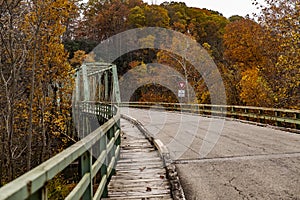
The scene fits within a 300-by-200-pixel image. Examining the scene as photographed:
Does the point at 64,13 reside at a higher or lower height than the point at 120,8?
lower

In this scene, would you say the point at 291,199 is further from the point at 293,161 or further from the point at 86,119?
the point at 86,119

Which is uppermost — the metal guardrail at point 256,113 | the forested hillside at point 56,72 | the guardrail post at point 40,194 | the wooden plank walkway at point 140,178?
the forested hillside at point 56,72

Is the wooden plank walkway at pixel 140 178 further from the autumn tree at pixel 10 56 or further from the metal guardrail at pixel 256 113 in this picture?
the metal guardrail at pixel 256 113

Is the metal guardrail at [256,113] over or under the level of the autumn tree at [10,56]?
under

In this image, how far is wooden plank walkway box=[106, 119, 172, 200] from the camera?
18.1 ft

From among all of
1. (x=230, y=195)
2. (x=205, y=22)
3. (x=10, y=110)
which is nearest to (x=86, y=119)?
(x=10, y=110)

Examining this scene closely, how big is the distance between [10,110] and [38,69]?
4121mm

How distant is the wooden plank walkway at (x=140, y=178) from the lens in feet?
18.1

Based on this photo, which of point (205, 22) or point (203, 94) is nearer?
point (203, 94)

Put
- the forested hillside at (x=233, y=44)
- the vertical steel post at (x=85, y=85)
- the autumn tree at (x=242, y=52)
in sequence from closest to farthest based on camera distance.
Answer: the forested hillside at (x=233, y=44) < the autumn tree at (x=242, y=52) < the vertical steel post at (x=85, y=85)

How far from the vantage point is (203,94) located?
107ft

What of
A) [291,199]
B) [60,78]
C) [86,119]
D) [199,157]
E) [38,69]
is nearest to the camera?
[291,199]

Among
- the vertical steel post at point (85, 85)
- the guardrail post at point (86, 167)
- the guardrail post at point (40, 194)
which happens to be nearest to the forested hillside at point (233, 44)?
the vertical steel post at point (85, 85)

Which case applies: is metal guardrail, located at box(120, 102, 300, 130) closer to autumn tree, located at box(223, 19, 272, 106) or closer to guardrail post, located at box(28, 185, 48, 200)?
autumn tree, located at box(223, 19, 272, 106)
